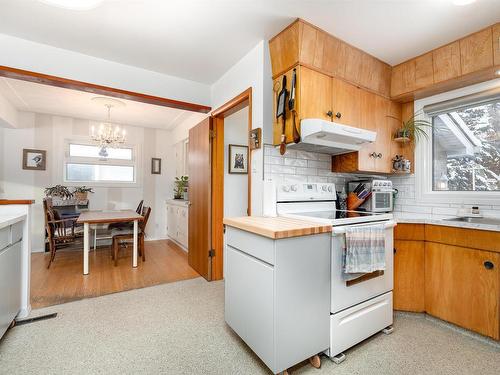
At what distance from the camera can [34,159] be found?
4.28 meters

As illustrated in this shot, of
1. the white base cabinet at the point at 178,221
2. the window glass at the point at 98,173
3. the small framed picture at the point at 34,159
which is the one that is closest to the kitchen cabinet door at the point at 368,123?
the white base cabinet at the point at 178,221

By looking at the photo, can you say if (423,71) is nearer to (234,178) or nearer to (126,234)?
(234,178)

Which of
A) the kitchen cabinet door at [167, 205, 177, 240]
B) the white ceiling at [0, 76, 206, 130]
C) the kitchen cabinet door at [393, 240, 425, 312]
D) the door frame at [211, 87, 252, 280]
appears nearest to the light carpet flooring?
the kitchen cabinet door at [393, 240, 425, 312]

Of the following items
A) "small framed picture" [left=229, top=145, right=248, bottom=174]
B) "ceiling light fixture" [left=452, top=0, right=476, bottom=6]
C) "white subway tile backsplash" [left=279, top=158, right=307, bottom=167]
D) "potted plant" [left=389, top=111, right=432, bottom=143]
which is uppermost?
"ceiling light fixture" [left=452, top=0, right=476, bottom=6]

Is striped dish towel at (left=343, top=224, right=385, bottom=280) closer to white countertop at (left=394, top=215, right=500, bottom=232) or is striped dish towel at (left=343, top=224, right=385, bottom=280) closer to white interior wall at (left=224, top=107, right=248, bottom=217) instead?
white countertop at (left=394, top=215, right=500, bottom=232)

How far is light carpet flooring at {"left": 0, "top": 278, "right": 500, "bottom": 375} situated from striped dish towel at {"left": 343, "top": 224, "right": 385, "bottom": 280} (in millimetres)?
573

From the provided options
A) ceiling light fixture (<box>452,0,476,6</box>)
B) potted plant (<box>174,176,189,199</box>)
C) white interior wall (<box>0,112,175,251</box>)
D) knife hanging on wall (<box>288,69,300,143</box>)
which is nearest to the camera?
ceiling light fixture (<box>452,0,476,6</box>)

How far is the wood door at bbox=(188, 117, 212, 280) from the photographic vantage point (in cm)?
290

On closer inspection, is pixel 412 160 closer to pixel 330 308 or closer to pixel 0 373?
pixel 330 308

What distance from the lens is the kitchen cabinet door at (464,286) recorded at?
1702 millimetres

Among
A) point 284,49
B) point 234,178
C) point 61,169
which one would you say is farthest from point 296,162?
point 61,169

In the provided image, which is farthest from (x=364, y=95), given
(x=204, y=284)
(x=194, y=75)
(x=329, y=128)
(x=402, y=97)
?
(x=204, y=284)

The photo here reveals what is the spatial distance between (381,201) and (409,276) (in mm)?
686

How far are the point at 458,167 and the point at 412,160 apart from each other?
0.39 metres
